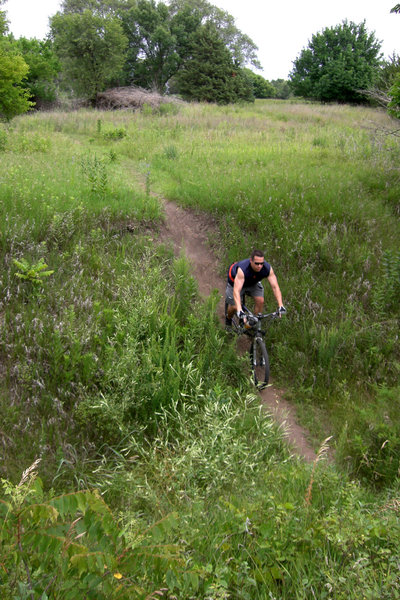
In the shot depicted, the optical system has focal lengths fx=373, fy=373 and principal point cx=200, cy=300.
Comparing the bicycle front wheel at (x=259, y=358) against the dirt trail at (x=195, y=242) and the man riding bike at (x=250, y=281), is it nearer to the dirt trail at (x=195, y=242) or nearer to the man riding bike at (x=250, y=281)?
the man riding bike at (x=250, y=281)

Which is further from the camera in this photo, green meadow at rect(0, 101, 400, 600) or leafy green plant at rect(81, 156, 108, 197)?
leafy green plant at rect(81, 156, 108, 197)

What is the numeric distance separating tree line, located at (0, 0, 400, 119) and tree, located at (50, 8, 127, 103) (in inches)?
2.7

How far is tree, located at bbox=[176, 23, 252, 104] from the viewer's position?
117ft

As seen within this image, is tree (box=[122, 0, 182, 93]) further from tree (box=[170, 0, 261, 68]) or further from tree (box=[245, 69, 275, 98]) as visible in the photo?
tree (box=[245, 69, 275, 98])

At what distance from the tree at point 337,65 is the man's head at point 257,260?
1513 inches

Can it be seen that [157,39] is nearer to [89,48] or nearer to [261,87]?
[89,48]

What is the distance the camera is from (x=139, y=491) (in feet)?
12.2

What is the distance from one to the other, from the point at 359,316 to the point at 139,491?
5.11 meters

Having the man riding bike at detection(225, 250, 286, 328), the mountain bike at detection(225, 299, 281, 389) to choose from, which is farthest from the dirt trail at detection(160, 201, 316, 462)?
the mountain bike at detection(225, 299, 281, 389)

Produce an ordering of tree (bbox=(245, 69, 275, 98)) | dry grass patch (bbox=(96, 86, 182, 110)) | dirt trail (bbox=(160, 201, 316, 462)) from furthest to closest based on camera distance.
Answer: tree (bbox=(245, 69, 275, 98)) → dry grass patch (bbox=(96, 86, 182, 110)) → dirt trail (bbox=(160, 201, 316, 462))

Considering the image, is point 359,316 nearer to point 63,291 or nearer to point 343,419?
point 343,419

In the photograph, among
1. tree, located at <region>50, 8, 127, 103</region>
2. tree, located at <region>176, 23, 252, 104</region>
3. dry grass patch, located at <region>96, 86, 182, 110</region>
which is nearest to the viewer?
dry grass patch, located at <region>96, 86, 182, 110</region>

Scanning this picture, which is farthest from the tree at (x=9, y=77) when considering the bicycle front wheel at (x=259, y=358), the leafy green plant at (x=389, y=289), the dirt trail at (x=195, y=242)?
the leafy green plant at (x=389, y=289)

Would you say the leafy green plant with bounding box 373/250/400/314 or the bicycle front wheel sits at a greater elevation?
the leafy green plant with bounding box 373/250/400/314
